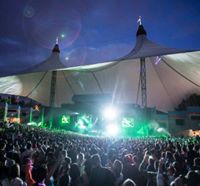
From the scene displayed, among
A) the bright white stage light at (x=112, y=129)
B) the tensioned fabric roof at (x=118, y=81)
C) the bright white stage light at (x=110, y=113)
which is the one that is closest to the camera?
the tensioned fabric roof at (x=118, y=81)

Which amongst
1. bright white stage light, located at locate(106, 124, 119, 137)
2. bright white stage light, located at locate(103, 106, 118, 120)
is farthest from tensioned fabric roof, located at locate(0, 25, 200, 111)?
bright white stage light, located at locate(106, 124, 119, 137)

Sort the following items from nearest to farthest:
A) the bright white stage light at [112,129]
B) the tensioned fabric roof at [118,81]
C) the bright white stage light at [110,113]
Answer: the tensioned fabric roof at [118,81] → the bright white stage light at [112,129] → the bright white stage light at [110,113]

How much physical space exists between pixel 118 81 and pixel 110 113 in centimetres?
448

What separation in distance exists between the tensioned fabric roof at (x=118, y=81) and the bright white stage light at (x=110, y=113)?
211cm

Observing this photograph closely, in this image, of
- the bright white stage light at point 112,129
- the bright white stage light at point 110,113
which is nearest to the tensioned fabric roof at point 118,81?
the bright white stage light at point 110,113

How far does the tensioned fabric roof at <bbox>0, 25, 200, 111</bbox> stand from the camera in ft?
84.1

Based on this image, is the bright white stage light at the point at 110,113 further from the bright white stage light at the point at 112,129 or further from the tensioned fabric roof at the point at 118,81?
the tensioned fabric roof at the point at 118,81

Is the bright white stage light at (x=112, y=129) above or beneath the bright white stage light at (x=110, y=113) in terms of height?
beneath

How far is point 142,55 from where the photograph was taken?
20125 millimetres

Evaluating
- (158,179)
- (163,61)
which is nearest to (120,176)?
(158,179)

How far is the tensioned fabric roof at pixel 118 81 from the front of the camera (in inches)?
1009

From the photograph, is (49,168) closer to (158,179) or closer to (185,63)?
(158,179)

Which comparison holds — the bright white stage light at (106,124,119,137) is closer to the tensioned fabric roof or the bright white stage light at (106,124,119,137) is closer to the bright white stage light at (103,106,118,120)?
the bright white stage light at (103,106,118,120)

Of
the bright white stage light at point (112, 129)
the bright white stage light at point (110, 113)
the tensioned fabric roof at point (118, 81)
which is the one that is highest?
the tensioned fabric roof at point (118, 81)
